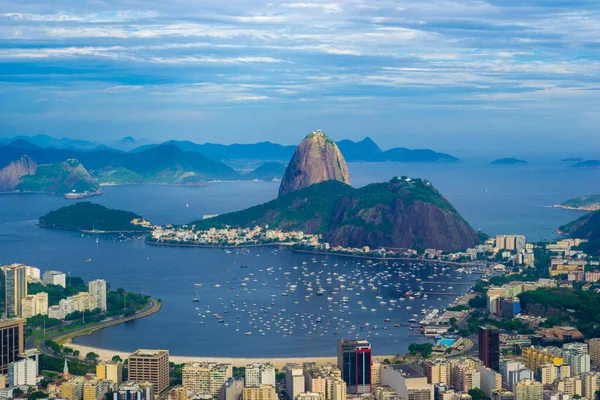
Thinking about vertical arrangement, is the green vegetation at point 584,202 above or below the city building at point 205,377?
above

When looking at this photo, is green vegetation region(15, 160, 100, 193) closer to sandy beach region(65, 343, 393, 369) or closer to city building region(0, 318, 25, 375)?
sandy beach region(65, 343, 393, 369)

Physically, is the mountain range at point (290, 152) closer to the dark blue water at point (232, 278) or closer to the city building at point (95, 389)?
the dark blue water at point (232, 278)

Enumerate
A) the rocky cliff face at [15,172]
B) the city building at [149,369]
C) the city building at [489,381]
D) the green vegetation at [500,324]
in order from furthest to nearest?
the rocky cliff face at [15,172], the green vegetation at [500,324], the city building at [149,369], the city building at [489,381]

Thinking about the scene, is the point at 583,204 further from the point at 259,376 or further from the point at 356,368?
the point at 259,376

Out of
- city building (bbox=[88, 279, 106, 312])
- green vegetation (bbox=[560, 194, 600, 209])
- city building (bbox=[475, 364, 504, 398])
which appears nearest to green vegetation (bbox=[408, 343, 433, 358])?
city building (bbox=[475, 364, 504, 398])

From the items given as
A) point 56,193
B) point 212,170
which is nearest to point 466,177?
point 212,170

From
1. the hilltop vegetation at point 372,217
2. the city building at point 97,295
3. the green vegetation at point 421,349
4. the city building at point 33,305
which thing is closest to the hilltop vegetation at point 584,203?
→ the hilltop vegetation at point 372,217

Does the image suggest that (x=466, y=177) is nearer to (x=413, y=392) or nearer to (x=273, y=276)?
(x=273, y=276)

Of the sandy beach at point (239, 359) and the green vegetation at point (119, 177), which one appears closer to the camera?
the sandy beach at point (239, 359)
